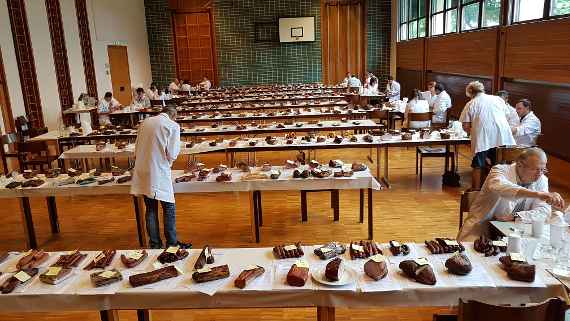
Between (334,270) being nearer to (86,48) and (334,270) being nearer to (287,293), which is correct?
(287,293)

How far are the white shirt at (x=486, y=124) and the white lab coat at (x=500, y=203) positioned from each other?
2736mm

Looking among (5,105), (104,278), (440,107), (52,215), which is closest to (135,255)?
(104,278)

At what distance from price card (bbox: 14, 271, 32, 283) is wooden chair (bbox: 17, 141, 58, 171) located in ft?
17.2

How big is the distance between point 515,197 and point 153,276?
2.62 meters

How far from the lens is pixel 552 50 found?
7.36 metres

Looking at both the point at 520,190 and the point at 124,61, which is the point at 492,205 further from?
the point at 124,61

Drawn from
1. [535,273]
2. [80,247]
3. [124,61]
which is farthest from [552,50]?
[124,61]

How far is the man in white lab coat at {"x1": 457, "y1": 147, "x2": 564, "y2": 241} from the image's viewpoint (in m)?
3.36

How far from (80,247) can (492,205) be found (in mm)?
4496

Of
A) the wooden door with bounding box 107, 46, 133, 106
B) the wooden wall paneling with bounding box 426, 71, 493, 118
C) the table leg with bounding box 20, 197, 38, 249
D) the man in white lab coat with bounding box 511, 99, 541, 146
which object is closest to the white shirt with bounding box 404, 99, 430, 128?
the wooden wall paneling with bounding box 426, 71, 493, 118

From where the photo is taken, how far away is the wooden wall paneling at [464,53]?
9.74m

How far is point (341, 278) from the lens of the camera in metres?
2.74

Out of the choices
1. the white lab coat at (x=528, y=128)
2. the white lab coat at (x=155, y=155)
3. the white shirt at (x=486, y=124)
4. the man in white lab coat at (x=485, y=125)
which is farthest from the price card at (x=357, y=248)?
the white lab coat at (x=528, y=128)

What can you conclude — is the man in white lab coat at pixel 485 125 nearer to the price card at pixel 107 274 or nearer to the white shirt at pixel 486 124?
the white shirt at pixel 486 124
